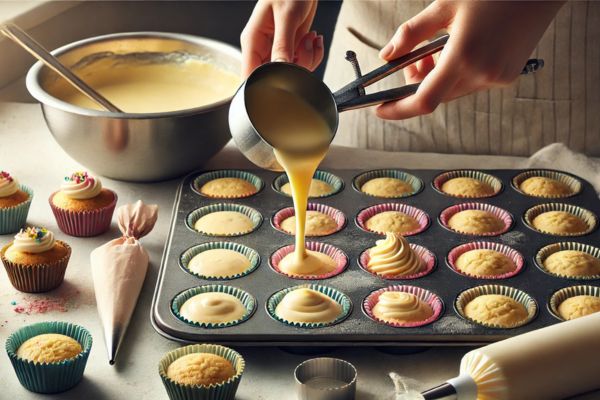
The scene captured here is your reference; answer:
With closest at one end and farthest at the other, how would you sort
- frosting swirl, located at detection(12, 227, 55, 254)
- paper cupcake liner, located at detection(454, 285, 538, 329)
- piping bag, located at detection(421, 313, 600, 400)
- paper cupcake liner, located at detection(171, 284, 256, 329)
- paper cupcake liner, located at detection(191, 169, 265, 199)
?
piping bag, located at detection(421, 313, 600, 400)
paper cupcake liner, located at detection(171, 284, 256, 329)
paper cupcake liner, located at detection(454, 285, 538, 329)
frosting swirl, located at detection(12, 227, 55, 254)
paper cupcake liner, located at detection(191, 169, 265, 199)

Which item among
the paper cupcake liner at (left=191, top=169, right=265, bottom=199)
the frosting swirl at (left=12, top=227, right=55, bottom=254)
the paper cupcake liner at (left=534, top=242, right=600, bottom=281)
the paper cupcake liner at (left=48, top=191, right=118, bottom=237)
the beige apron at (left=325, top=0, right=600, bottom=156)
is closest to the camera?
the frosting swirl at (left=12, top=227, right=55, bottom=254)

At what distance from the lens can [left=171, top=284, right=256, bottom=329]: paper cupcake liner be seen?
1.94 m

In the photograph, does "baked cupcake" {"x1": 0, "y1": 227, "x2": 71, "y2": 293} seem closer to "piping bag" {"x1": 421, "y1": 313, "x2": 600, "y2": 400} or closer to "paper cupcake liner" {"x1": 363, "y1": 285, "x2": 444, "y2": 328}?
"paper cupcake liner" {"x1": 363, "y1": 285, "x2": 444, "y2": 328}

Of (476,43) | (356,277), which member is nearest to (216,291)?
(356,277)

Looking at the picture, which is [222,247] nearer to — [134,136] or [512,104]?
[134,136]

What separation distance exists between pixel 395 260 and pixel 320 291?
20 centimetres

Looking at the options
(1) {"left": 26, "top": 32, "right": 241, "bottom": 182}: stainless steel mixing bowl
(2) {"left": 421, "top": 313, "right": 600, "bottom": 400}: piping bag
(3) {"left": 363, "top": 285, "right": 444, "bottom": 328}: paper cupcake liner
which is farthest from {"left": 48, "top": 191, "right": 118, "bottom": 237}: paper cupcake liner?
(2) {"left": 421, "top": 313, "right": 600, "bottom": 400}: piping bag

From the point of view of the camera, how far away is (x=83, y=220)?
241cm

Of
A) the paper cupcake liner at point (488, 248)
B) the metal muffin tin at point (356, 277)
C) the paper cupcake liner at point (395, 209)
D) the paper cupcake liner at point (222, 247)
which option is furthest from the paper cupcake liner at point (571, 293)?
the paper cupcake liner at point (222, 247)

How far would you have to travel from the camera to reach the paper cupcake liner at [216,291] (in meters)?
1.94

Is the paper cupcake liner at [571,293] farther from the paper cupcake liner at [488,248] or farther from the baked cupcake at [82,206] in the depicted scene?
the baked cupcake at [82,206]

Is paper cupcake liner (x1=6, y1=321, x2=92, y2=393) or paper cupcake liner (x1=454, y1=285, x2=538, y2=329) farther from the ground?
paper cupcake liner (x1=454, y1=285, x2=538, y2=329)

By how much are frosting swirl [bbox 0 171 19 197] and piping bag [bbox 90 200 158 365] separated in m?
0.30

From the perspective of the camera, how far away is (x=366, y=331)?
1.93m
